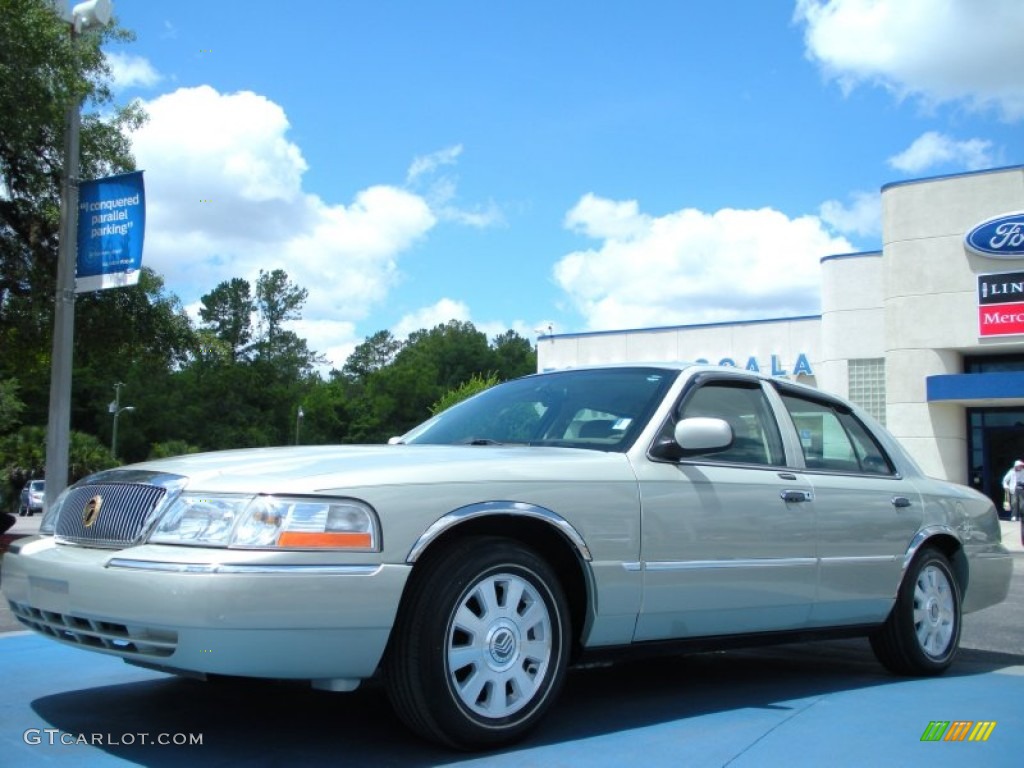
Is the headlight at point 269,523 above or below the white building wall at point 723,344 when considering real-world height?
below

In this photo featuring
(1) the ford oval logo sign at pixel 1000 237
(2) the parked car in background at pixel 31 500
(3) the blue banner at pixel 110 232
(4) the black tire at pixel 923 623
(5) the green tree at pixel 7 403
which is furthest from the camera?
(2) the parked car in background at pixel 31 500

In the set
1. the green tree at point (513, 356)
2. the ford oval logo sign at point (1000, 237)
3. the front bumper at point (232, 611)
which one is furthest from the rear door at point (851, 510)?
the green tree at point (513, 356)

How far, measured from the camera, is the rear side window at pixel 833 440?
18.6 ft

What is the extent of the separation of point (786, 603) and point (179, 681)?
2.94 metres

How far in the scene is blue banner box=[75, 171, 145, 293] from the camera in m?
12.8

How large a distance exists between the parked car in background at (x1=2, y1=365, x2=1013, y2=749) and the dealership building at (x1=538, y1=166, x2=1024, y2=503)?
23.4m

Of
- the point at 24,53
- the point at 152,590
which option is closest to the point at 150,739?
the point at 152,590

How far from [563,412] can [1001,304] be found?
25.7 meters

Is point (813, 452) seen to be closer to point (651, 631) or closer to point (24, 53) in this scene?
point (651, 631)

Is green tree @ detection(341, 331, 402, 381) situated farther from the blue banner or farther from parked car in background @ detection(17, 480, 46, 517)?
the blue banner

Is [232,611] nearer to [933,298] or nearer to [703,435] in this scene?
[703,435]

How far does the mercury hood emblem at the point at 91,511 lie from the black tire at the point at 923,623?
404 cm

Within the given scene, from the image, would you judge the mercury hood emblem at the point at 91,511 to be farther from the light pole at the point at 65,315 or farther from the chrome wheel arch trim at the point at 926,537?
the light pole at the point at 65,315

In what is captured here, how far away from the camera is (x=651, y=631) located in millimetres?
4527
